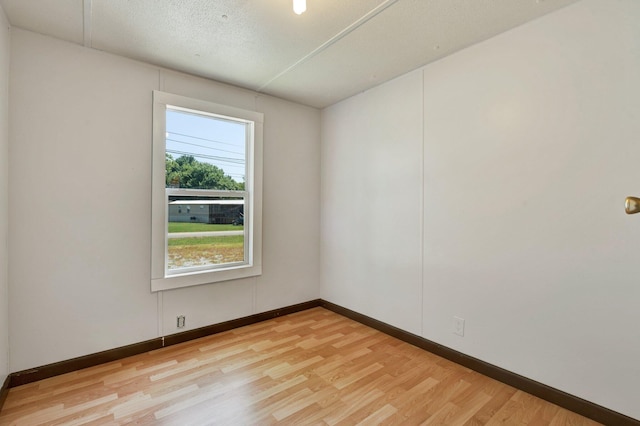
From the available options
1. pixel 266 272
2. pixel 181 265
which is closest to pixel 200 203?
pixel 181 265

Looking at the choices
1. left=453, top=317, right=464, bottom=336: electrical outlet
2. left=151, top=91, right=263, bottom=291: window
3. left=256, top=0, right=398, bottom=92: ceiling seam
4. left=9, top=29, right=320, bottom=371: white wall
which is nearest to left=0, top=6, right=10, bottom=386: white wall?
left=9, top=29, right=320, bottom=371: white wall

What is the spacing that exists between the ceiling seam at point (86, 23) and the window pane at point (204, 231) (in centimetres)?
134

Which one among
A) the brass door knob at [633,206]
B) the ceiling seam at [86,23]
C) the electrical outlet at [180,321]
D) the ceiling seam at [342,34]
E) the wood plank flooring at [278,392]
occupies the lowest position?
the wood plank flooring at [278,392]

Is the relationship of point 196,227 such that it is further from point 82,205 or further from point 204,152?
point 82,205

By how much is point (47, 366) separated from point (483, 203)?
3.52m

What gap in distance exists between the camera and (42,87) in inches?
87.0

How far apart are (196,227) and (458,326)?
101 inches

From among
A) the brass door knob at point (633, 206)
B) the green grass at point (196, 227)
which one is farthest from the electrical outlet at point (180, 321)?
the brass door knob at point (633, 206)

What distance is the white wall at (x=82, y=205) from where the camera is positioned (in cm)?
215

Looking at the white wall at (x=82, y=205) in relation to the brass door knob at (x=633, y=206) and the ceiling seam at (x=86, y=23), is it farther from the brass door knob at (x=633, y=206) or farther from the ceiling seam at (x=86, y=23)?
the brass door knob at (x=633, y=206)

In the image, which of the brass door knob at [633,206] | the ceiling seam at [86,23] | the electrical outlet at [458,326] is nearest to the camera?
the brass door knob at [633,206]

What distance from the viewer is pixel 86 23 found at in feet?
6.75

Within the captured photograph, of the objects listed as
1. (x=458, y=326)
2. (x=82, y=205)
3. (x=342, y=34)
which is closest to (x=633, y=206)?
(x=458, y=326)

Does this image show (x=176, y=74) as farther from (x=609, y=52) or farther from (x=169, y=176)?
(x=609, y=52)
